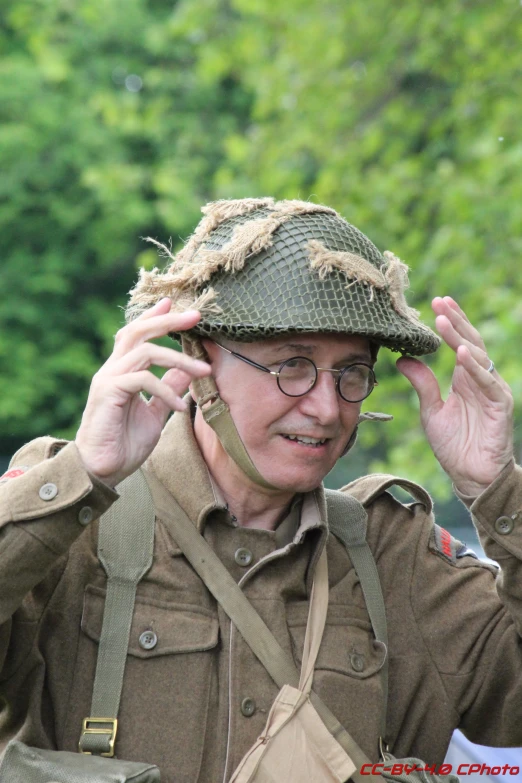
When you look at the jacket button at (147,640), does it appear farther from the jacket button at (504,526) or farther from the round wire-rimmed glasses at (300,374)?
the jacket button at (504,526)

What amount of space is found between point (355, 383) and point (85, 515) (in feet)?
2.62

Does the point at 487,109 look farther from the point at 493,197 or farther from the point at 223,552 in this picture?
the point at 223,552

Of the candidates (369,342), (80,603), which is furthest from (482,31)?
(80,603)

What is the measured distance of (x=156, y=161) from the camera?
15383 millimetres

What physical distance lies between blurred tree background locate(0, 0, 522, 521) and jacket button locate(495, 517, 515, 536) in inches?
54.5

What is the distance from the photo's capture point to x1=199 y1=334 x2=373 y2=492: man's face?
288 cm

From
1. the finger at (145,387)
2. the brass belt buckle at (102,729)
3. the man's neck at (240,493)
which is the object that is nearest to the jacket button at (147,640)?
the brass belt buckle at (102,729)

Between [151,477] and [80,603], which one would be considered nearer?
[80,603]

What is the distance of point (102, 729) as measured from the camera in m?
2.67

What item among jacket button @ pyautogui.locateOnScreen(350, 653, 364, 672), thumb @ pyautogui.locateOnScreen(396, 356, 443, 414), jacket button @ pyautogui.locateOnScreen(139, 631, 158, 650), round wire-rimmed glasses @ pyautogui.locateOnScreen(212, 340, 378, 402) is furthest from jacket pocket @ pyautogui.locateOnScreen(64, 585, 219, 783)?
thumb @ pyautogui.locateOnScreen(396, 356, 443, 414)

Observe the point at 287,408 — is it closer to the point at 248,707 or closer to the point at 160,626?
the point at 160,626

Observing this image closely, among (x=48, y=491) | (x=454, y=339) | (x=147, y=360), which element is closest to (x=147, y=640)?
(x=48, y=491)

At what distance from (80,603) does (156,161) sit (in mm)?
13146

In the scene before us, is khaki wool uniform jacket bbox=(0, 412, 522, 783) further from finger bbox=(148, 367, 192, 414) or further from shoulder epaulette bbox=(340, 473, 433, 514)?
finger bbox=(148, 367, 192, 414)
